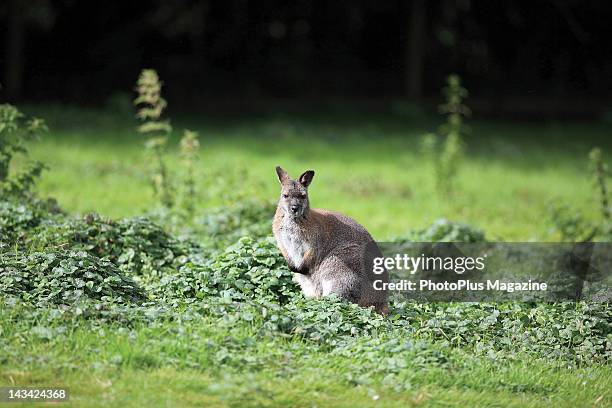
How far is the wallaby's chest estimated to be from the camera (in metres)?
8.38

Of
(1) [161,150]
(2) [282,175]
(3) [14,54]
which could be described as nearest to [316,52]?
Answer: (3) [14,54]

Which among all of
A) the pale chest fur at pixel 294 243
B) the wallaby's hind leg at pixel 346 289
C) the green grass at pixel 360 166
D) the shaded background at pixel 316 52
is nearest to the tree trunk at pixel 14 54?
the shaded background at pixel 316 52

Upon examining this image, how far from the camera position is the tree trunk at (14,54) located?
962 inches

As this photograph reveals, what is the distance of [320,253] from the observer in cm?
845

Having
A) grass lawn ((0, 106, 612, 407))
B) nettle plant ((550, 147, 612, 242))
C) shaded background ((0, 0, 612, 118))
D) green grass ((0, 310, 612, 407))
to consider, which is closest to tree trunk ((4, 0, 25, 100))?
shaded background ((0, 0, 612, 118))

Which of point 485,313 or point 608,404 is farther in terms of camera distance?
point 485,313

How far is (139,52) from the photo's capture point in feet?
90.0

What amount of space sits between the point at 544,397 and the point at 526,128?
20.0 meters

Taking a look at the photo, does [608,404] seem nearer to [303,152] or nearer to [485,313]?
[485,313]

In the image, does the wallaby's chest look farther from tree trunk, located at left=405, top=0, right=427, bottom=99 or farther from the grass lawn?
tree trunk, located at left=405, top=0, right=427, bottom=99

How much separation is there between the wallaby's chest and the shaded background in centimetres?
1722

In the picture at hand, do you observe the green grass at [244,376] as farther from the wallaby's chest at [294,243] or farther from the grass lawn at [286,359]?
the wallaby's chest at [294,243]

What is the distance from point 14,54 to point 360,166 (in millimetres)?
10956

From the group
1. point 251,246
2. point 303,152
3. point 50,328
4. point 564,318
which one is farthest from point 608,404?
point 303,152
